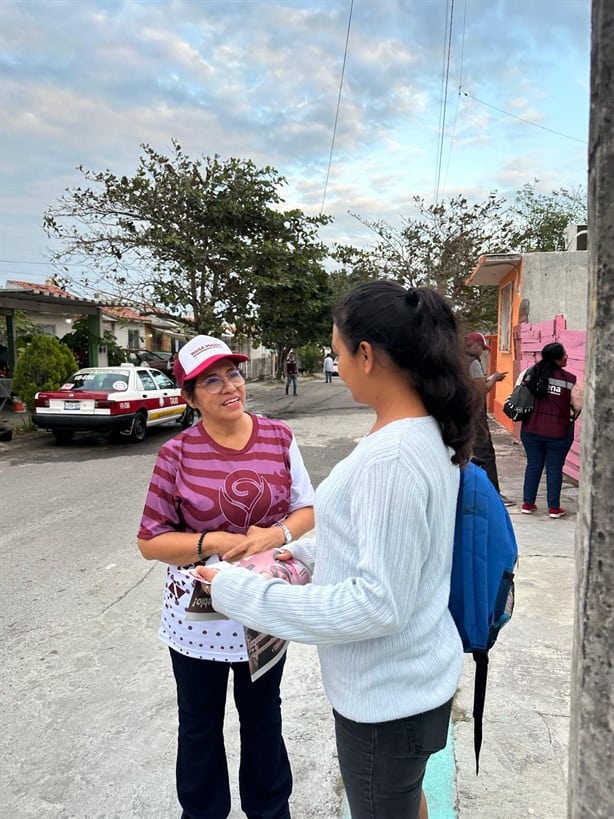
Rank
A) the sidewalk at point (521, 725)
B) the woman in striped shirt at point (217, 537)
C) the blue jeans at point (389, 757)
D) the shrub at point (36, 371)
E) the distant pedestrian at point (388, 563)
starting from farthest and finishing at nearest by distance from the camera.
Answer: the shrub at point (36, 371) < the sidewalk at point (521, 725) < the woman in striped shirt at point (217, 537) < the blue jeans at point (389, 757) < the distant pedestrian at point (388, 563)

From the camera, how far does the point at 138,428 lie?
38.7ft

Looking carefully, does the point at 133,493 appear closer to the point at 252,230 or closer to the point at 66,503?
the point at 66,503

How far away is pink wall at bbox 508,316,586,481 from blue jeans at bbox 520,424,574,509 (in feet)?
0.72

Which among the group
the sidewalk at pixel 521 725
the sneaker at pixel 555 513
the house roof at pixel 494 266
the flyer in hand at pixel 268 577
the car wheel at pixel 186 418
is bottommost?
the sidewalk at pixel 521 725

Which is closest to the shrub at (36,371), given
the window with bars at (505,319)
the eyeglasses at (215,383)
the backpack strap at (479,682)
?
the window with bars at (505,319)

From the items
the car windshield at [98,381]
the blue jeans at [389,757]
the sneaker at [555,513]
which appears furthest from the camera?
the car windshield at [98,381]

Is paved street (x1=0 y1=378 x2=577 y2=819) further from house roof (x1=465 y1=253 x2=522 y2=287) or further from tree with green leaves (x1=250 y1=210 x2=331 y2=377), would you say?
tree with green leaves (x1=250 y1=210 x2=331 y2=377)

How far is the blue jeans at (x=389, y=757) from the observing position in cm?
141

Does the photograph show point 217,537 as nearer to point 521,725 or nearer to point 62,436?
point 521,725

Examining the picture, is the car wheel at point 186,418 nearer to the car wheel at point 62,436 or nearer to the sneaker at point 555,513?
the car wheel at point 62,436

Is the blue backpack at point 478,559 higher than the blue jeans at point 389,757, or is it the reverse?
the blue backpack at point 478,559

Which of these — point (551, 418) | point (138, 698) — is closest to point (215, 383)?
point (138, 698)

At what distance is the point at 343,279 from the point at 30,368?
18390mm

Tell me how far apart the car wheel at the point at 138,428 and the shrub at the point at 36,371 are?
202 cm
